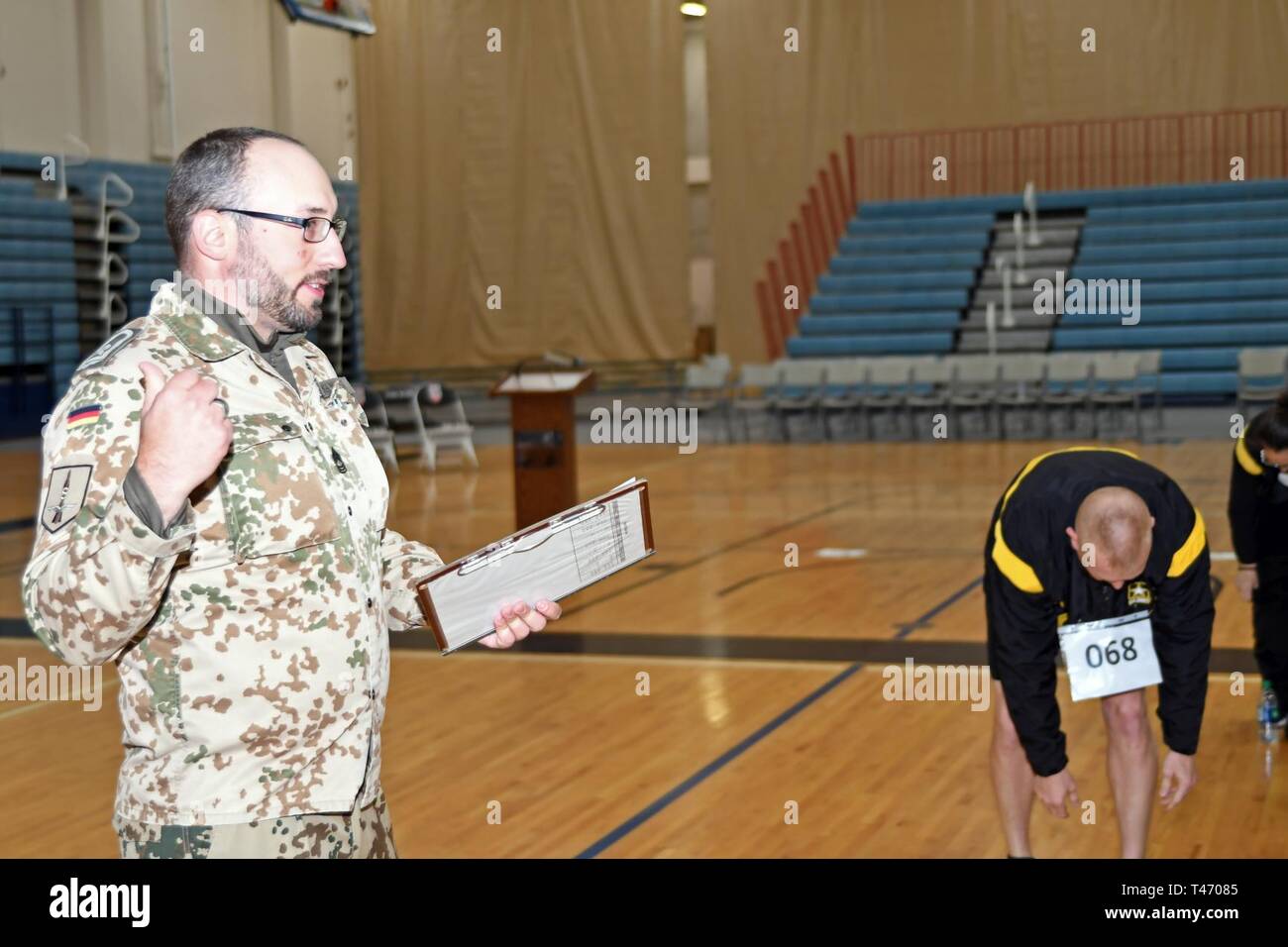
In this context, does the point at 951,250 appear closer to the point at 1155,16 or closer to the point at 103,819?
the point at 1155,16

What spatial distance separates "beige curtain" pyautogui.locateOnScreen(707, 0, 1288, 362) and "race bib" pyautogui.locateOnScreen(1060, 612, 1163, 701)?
17.3 m

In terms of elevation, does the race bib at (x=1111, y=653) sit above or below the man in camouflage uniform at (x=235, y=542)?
below

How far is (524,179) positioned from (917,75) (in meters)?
5.67

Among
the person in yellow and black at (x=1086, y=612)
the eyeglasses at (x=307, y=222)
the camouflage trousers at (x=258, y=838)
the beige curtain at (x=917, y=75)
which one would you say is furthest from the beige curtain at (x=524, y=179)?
the camouflage trousers at (x=258, y=838)

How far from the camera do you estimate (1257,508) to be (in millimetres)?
4570

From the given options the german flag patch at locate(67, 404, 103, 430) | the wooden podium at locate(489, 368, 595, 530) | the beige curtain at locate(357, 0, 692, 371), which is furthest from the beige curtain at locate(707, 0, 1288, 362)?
the german flag patch at locate(67, 404, 103, 430)

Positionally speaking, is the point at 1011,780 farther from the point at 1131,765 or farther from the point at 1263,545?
the point at 1263,545

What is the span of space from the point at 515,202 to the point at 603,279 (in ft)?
5.68

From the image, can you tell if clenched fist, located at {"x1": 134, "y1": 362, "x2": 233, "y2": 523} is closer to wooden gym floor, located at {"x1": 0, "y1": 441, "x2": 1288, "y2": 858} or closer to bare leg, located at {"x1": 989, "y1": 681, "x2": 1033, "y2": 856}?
bare leg, located at {"x1": 989, "y1": 681, "x2": 1033, "y2": 856}

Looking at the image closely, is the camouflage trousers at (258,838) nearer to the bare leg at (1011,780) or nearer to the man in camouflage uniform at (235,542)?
the man in camouflage uniform at (235,542)

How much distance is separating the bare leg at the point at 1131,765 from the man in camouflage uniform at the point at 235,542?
202 cm

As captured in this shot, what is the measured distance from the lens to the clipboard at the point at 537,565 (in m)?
1.91

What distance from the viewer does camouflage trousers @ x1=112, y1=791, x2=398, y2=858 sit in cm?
172
